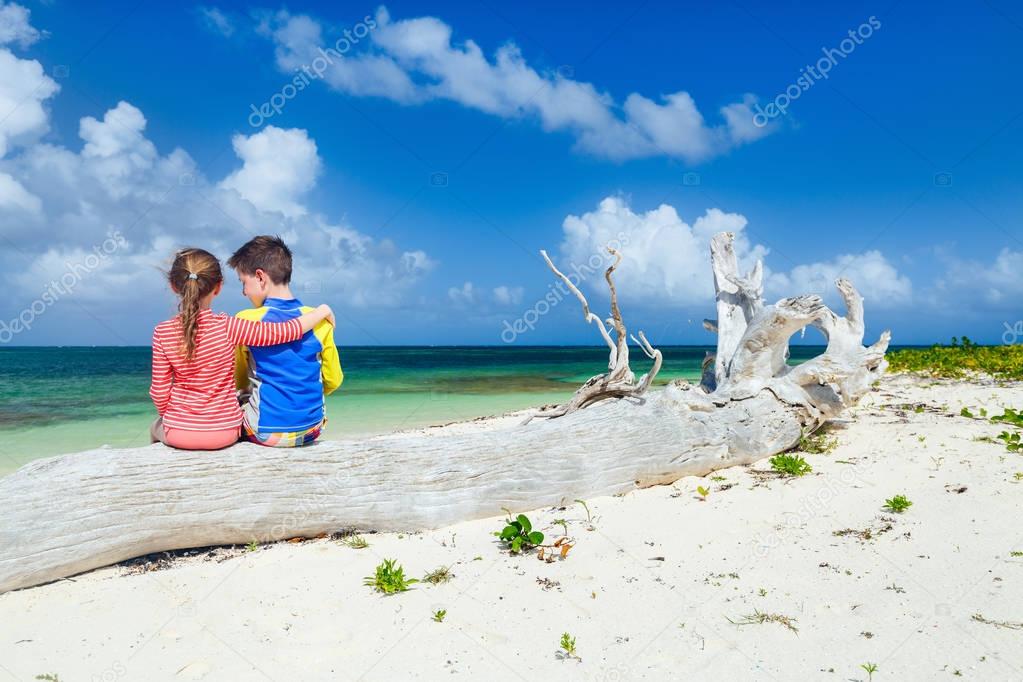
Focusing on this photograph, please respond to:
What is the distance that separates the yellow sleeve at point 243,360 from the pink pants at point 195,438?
407 mm

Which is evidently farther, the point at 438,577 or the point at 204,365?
the point at 204,365

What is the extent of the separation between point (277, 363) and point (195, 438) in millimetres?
914

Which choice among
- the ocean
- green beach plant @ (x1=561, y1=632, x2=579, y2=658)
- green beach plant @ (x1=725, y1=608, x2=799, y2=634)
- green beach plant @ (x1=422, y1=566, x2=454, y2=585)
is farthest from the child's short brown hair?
the ocean

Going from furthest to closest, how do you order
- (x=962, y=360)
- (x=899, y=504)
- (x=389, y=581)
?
(x=962, y=360) < (x=899, y=504) < (x=389, y=581)

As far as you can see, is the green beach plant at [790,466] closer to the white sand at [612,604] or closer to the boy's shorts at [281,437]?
the white sand at [612,604]

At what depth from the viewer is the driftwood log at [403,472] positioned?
481 centimetres

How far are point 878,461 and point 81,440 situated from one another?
1467cm

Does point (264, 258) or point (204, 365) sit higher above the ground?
point (264, 258)

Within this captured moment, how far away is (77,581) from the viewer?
480cm

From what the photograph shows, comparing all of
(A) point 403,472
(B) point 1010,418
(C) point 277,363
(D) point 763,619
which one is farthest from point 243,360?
(B) point 1010,418

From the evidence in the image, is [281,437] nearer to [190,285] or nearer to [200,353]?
[200,353]

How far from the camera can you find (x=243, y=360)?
5305 mm

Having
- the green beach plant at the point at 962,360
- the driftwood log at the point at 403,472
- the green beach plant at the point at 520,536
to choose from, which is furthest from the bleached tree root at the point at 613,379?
the green beach plant at the point at 962,360

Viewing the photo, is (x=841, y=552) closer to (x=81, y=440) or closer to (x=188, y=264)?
(x=188, y=264)
